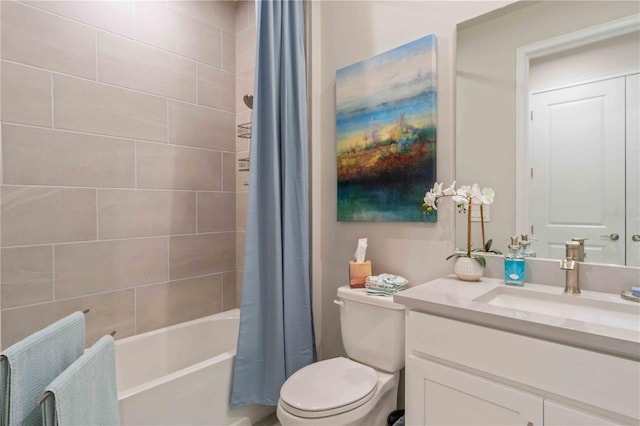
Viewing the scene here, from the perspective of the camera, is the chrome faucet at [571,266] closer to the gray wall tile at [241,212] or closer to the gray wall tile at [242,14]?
the gray wall tile at [241,212]

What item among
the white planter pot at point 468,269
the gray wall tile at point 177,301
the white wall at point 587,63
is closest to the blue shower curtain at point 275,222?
the gray wall tile at point 177,301

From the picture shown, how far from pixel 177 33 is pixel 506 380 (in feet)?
8.14

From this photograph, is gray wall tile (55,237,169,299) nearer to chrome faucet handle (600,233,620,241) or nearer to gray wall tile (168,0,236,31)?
gray wall tile (168,0,236,31)

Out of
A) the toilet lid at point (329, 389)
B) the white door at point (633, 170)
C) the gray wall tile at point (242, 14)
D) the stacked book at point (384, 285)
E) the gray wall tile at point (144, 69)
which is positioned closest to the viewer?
the white door at point (633, 170)

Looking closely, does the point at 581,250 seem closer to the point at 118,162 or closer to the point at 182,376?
the point at 182,376

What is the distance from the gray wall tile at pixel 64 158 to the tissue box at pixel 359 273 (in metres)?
1.38

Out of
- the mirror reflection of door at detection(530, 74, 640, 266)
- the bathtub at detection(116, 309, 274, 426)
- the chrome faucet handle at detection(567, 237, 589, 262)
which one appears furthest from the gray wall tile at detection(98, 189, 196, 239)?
the chrome faucet handle at detection(567, 237, 589, 262)

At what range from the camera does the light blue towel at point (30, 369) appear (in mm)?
883

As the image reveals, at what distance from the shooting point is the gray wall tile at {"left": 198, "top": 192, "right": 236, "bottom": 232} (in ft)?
7.53

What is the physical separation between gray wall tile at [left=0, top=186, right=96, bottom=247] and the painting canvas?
1373mm

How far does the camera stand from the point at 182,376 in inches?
60.9

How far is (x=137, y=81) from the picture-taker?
1.97 metres

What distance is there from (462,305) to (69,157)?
196 cm

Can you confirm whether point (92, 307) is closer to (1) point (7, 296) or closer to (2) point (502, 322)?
(1) point (7, 296)
